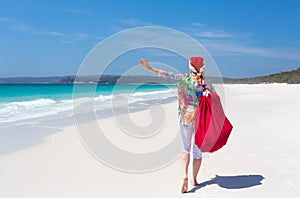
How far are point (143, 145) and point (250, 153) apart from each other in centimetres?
252

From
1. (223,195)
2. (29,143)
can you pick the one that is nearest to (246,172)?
(223,195)

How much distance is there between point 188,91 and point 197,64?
0.37 meters

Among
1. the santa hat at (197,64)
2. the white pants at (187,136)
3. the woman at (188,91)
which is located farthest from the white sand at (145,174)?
the santa hat at (197,64)

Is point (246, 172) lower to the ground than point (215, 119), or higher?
lower

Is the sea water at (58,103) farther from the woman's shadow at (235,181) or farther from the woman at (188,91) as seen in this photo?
the woman at (188,91)

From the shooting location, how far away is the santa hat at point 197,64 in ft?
14.7

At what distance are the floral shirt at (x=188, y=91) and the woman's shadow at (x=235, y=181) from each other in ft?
3.45

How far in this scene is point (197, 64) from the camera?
4465 mm

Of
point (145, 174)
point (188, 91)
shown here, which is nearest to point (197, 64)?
point (188, 91)

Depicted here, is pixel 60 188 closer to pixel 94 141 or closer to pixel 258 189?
pixel 258 189

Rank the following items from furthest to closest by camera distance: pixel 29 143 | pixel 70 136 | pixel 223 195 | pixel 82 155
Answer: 1. pixel 70 136
2. pixel 29 143
3. pixel 82 155
4. pixel 223 195

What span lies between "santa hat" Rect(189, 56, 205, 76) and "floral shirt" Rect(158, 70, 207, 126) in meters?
0.07

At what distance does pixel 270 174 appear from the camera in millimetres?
5293

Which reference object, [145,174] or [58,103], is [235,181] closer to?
[145,174]
